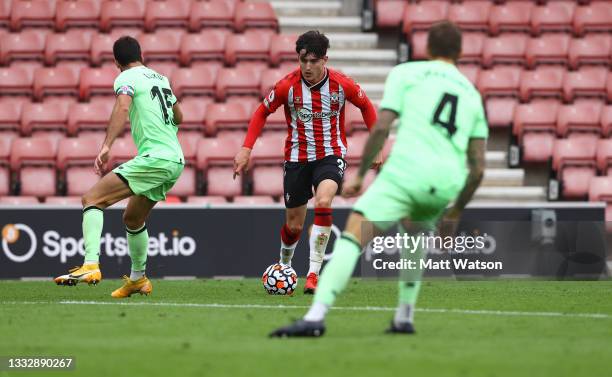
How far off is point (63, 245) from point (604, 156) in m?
7.54

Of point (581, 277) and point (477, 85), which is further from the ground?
point (477, 85)

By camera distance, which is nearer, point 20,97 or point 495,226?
→ point 495,226

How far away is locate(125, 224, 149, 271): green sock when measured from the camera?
1004cm

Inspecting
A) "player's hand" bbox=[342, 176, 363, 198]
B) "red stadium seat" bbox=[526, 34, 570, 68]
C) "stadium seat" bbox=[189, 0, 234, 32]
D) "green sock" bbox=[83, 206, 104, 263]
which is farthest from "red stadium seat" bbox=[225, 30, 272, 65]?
"player's hand" bbox=[342, 176, 363, 198]

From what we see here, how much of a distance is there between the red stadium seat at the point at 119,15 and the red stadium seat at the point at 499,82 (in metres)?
5.39

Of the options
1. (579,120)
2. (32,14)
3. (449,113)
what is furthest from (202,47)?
(449,113)

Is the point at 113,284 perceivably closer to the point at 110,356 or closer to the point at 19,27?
the point at 110,356

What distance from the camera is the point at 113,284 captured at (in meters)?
12.4

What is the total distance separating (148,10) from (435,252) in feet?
24.0

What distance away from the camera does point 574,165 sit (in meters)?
16.3

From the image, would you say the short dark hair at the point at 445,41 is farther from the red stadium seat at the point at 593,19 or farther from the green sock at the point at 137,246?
the red stadium seat at the point at 593,19

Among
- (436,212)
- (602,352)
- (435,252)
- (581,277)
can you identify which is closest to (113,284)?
(435,252)

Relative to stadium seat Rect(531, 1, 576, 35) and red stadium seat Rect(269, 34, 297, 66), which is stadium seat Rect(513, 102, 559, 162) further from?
red stadium seat Rect(269, 34, 297, 66)

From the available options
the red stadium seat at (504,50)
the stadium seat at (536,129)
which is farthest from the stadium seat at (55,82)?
the stadium seat at (536,129)
